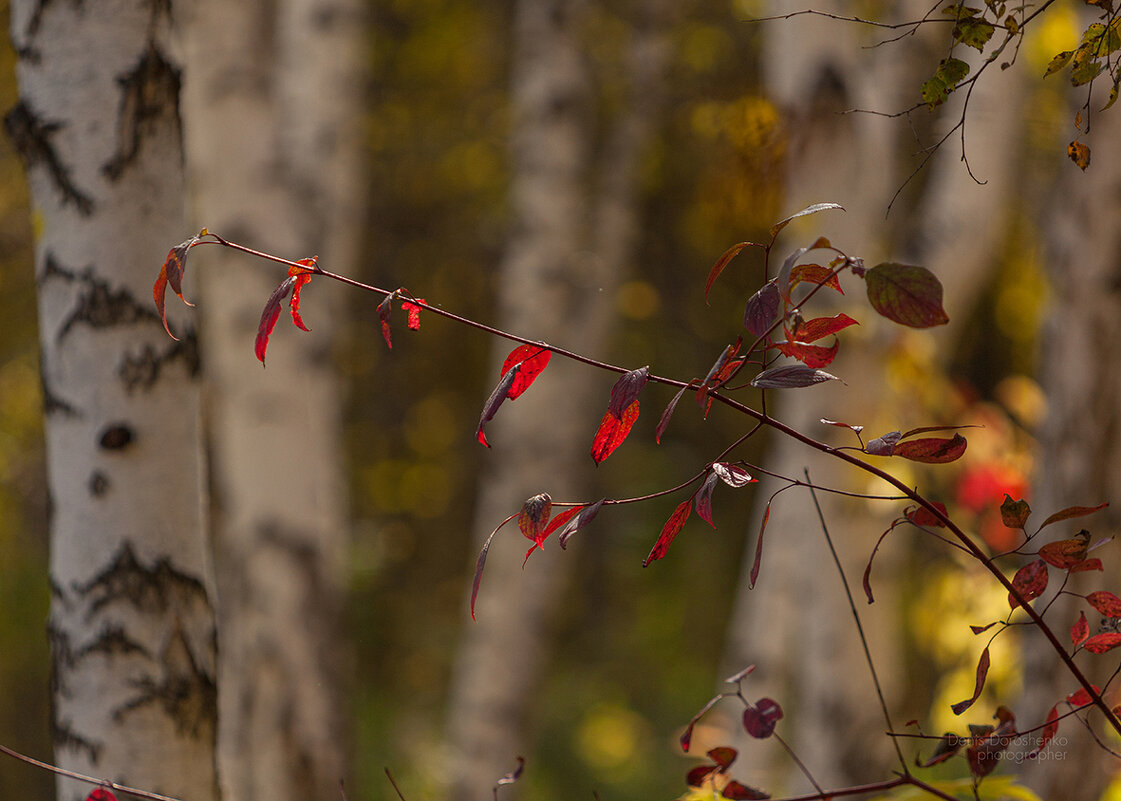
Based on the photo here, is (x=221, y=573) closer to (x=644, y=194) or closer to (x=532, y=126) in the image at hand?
(x=532, y=126)

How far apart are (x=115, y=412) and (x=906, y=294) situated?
0.74 metres

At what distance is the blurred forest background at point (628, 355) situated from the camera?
213 cm

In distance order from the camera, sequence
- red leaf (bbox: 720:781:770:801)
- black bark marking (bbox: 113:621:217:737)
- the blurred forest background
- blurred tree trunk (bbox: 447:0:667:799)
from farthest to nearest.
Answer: blurred tree trunk (bbox: 447:0:667:799) < the blurred forest background < black bark marking (bbox: 113:621:217:737) < red leaf (bbox: 720:781:770:801)

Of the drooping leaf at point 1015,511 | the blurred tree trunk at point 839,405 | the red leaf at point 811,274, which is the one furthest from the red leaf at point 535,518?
the blurred tree trunk at point 839,405

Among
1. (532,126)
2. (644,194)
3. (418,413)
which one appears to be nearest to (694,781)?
(532,126)

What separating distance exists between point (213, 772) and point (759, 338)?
75cm

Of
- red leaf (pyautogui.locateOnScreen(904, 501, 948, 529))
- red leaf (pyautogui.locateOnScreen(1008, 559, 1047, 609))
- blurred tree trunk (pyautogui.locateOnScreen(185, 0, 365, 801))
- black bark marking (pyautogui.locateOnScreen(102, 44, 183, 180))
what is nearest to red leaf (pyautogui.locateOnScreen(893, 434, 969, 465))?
red leaf (pyautogui.locateOnScreen(904, 501, 948, 529))

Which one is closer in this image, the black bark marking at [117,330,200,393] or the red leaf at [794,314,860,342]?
the red leaf at [794,314,860,342]

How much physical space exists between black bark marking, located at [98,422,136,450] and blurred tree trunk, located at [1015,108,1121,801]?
52.5 inches

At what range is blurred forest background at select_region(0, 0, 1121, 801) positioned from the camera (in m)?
2.13

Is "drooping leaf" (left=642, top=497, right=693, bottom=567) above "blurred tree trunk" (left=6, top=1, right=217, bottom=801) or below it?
below

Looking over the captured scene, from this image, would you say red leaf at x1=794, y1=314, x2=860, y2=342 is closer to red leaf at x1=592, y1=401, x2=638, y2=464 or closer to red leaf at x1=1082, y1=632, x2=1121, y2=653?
red leaf at x1=592, y1=401, x2=638, y2=464

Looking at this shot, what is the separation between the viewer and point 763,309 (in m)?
0.59

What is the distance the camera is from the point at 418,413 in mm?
6387
